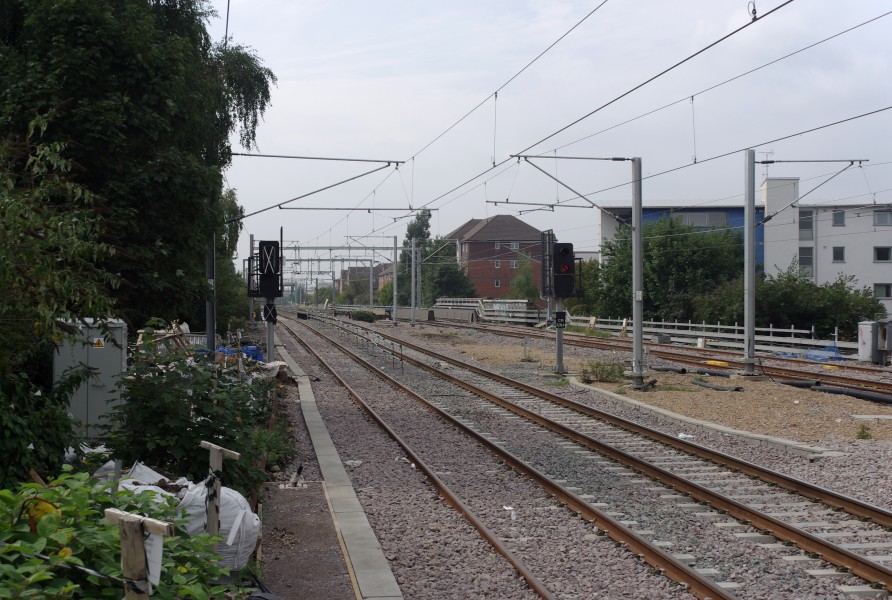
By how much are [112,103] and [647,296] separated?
46.1m

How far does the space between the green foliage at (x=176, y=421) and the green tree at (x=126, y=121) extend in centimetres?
352

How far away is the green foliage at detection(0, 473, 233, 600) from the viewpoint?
12.5 feet

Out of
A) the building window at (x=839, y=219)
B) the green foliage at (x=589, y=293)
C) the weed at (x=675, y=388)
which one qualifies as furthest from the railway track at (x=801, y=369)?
the building window at (x=839, y=219)

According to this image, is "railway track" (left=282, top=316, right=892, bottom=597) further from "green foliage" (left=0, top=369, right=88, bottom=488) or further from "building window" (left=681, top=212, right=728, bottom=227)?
"building window" (left=681, top=212, right=728, bottom=227)

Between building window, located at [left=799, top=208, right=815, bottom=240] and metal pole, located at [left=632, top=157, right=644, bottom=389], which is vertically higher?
building window, located at [left=799, top=208, right=815, bottom=240]

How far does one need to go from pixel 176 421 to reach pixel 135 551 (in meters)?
4.41

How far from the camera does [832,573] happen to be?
7.32 meters

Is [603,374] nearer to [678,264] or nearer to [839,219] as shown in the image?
[678,264]

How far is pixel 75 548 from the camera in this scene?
13.8ft

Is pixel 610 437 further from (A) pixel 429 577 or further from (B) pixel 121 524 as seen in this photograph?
(B) pixel 121 524

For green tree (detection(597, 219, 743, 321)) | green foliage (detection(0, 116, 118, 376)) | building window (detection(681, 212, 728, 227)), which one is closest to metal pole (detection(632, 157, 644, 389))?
green foliage (detection(0, 116, 118, 376))

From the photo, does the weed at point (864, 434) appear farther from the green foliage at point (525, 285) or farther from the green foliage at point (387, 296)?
the green foliage at point (387, 296)

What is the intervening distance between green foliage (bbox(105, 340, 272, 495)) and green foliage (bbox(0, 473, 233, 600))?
2.81m

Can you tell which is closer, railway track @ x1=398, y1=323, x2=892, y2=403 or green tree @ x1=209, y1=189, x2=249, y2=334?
railway track @ x1=398, y1=323, x2=892, y2=403
